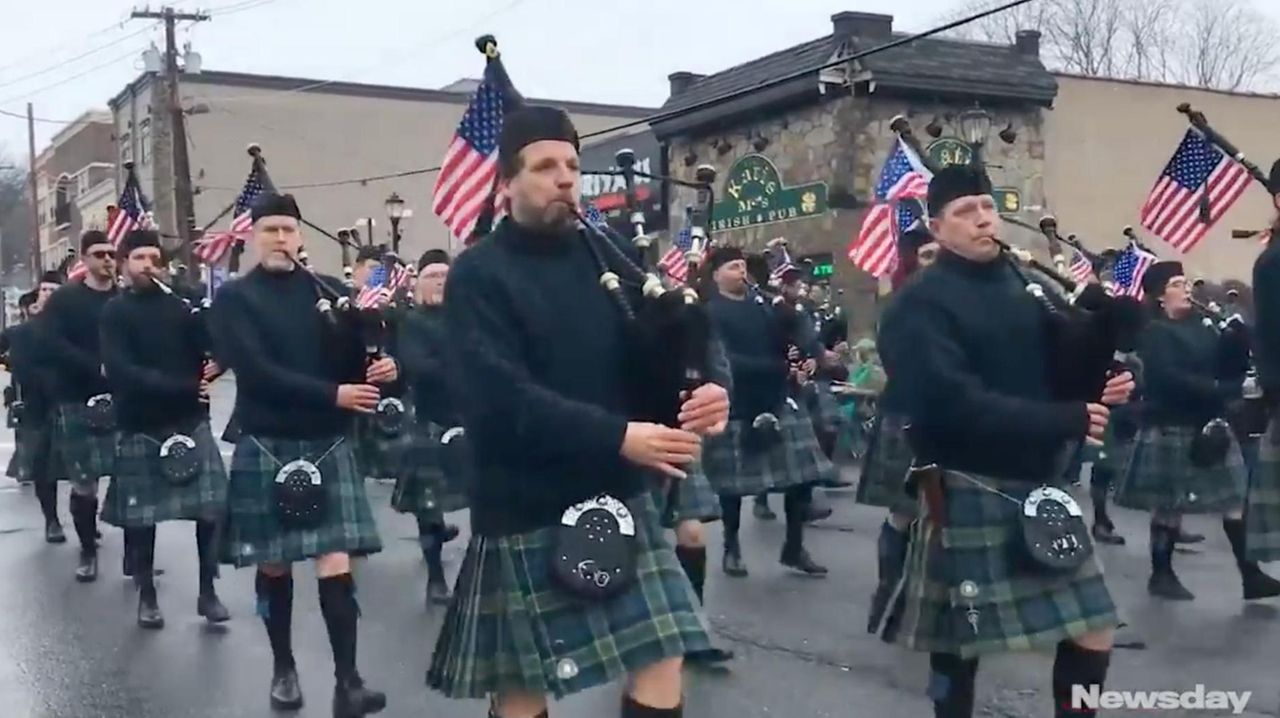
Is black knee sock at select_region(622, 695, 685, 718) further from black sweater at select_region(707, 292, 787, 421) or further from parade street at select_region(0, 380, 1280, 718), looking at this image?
black sweater at select_region(707, 292, 787, 421)

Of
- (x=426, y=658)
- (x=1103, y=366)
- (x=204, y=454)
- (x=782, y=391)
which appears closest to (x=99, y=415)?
(x=204, y=454)

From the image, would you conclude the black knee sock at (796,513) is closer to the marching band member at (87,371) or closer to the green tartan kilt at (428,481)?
the green tartan kilt at (428,481)

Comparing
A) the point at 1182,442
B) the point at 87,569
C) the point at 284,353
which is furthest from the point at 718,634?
the point at 87,569

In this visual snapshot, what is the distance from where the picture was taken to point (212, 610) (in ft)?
22.3

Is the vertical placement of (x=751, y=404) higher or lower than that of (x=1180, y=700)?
higher

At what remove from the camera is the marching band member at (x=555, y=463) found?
3.12 meters

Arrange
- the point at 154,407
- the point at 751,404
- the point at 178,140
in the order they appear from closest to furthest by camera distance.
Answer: the point at 154,407 → the point at 751,404 → the point at 178,140

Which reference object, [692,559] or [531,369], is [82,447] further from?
[531,369]

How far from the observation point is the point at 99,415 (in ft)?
25.5

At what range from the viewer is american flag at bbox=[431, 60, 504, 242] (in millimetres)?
5488

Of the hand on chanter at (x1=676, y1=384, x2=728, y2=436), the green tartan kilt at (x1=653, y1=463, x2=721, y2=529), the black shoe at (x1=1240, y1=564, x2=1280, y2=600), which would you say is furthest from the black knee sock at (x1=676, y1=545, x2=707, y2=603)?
the hand on chanter at (x1=676, y1=384, x2=728, y2=436)

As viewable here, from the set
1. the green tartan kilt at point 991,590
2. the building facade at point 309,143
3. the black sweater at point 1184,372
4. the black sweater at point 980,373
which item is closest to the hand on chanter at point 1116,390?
the black sweater at point 980,373

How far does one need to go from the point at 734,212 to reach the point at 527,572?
608 inches

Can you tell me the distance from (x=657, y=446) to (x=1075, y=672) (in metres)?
1.46
